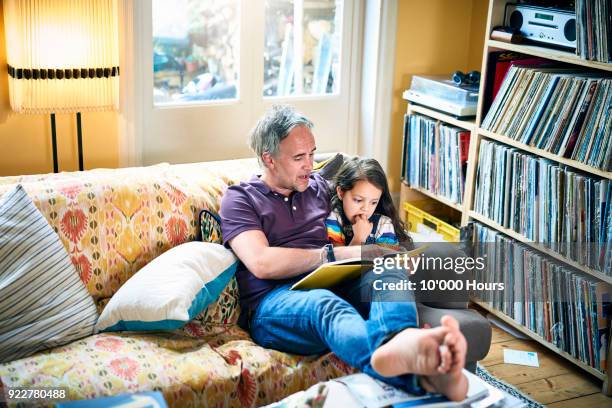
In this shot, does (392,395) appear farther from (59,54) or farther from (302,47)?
(302,47)

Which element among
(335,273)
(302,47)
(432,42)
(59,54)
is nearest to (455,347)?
(335,273)

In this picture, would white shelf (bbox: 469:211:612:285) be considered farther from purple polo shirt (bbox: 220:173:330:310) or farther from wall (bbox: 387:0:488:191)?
purple polo shirt (bbox: 220:173:330:310)

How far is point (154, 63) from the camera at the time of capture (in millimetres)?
3082

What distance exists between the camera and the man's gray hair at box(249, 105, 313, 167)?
2486 mm

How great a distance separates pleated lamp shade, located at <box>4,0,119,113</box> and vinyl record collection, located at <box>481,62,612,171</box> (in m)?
1.50

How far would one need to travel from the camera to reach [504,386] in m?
2.71

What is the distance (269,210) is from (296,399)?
0.84 meters

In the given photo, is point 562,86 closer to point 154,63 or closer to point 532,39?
point 532,39

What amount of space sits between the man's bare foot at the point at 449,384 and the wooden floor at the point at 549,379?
1011mm

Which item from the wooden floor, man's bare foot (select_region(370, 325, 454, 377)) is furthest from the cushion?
the wooden floor

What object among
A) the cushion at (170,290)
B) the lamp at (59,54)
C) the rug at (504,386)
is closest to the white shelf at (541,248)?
the rug at (504,386)

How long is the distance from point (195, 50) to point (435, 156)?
115 cm

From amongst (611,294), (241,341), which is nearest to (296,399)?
(241,341)

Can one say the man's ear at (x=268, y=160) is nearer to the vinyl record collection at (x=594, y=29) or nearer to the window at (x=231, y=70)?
the window at (x=231, y=70)
